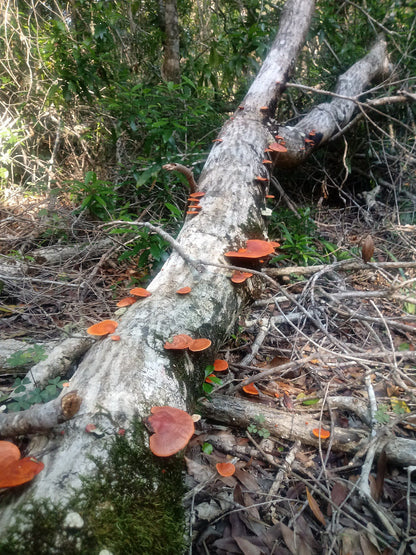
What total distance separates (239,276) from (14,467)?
186 cm

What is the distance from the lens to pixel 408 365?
9.21ft

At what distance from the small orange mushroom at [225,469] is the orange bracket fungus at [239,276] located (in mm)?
1265

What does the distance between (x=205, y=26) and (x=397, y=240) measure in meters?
6.59

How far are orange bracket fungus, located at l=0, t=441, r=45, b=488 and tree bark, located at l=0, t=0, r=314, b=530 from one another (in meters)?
0.06

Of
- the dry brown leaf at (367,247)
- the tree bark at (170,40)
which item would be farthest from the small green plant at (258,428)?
the tree bark at (170,40)

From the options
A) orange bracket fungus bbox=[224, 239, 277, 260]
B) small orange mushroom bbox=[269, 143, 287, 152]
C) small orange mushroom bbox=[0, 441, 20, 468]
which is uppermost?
small orange mushroom bbox=[269, 143, 287, 152]

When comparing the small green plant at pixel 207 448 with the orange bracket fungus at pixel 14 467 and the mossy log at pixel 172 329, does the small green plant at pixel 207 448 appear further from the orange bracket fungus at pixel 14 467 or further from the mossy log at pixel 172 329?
the orange bracket fungus at pixel 14 467

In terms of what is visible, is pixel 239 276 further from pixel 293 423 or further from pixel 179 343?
pixel 293 423

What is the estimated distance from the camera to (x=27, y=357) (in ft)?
7.68

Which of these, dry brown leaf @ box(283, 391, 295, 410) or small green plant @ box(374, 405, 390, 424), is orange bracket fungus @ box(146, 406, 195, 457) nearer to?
dry brown leaf @ box(283, 391, 295, 410)

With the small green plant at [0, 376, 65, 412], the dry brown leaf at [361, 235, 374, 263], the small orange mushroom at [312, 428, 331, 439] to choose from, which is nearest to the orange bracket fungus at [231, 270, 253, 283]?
the dry brown leaf at [361, 235, 374, 263]

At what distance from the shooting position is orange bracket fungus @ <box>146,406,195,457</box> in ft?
4.95

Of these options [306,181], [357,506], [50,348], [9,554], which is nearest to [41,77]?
[306,181]

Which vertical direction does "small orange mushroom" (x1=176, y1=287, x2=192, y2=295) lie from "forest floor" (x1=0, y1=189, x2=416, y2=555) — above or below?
above
